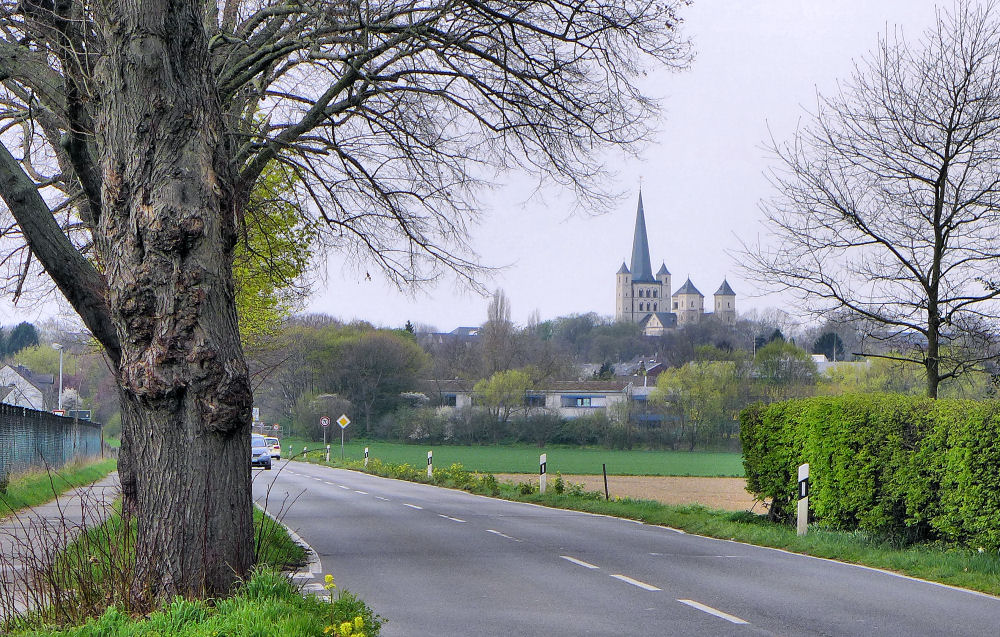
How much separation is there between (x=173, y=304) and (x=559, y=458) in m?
60.7

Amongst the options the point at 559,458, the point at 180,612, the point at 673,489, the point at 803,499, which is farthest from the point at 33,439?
the point at 559,458

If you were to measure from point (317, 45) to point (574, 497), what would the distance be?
14.8 metres

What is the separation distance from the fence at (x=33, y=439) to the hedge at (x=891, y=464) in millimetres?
12141

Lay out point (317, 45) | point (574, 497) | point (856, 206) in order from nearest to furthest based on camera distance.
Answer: point (317, 45)
point (856, 206)
point (574, 497)

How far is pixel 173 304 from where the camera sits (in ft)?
20.9

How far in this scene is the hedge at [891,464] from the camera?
11953mm

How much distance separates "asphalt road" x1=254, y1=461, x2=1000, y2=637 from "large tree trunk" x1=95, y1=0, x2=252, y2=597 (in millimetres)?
2025

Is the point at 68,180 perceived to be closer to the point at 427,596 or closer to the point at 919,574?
the point at 427,596

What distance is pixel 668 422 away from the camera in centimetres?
7656

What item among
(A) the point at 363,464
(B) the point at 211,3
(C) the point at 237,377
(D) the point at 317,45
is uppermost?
(B) the point at 211,3

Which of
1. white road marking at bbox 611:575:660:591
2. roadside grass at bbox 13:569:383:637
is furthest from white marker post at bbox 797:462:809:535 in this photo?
roadside grass at bbox 13:569:383:637

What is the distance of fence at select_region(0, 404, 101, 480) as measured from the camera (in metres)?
23.5

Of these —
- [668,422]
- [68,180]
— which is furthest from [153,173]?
[668,422]

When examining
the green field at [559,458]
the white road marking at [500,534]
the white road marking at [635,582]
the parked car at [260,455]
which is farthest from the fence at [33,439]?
the green field at [559,458]
